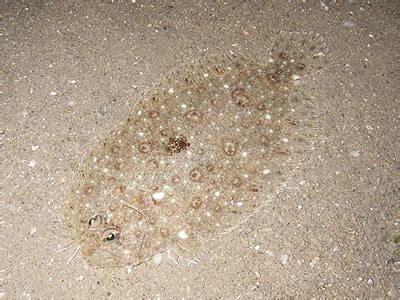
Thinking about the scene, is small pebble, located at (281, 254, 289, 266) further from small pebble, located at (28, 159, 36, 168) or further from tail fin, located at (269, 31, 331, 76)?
small pebble, located at (28, 159, 36, 168)

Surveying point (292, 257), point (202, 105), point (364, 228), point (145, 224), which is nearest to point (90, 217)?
point (145, 224)

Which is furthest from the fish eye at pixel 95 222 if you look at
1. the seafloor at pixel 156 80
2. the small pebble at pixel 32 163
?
the small pebble at pixel 32 163

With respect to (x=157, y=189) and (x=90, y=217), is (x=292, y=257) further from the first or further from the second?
(x=90, y=217)

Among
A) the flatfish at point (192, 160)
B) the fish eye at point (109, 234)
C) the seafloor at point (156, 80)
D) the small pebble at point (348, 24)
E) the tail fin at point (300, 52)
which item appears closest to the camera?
the fish eye at point (109, 234)

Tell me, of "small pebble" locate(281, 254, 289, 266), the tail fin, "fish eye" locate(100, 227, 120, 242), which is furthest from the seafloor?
"fish eye" locate(100, 227, 120, 242)

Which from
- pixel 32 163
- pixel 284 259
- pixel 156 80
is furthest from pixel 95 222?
pixel 156 80

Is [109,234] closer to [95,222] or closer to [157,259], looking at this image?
[95,222]

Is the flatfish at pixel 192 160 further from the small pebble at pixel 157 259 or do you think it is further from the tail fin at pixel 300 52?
the small pebble at pixel 157 259
